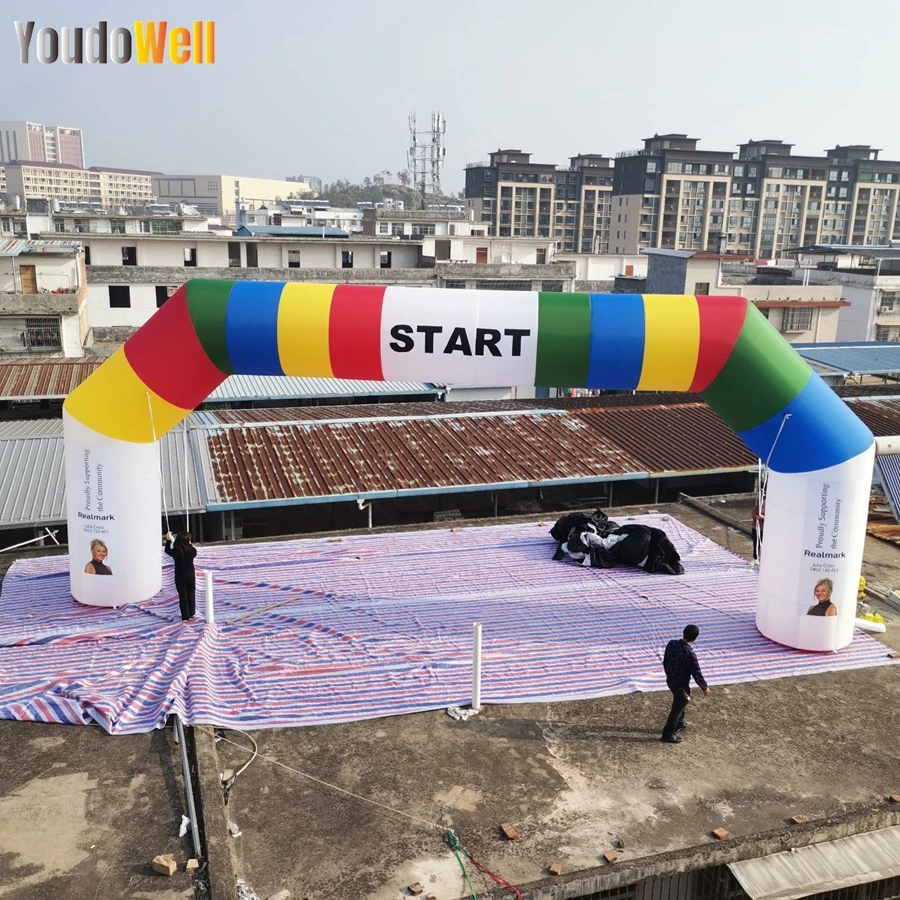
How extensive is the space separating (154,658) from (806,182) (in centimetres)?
9934

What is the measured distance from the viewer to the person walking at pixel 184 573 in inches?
416

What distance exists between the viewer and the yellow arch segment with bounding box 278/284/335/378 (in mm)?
10367

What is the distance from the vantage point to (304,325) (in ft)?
34.0

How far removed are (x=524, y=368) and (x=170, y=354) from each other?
4.50 m

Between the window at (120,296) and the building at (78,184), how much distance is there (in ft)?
410

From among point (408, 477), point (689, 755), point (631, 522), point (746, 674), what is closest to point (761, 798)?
point (689, 755)

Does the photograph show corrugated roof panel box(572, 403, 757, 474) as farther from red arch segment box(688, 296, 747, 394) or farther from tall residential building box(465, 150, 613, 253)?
tall residential building box(465, 150, 613, 253)

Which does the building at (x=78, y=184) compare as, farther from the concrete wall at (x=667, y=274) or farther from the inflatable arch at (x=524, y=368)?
the inflatable arch at (x=524, y=368)

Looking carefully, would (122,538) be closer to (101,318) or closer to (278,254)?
(101,318)

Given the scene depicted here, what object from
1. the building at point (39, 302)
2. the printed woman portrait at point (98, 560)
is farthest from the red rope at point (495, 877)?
the building at point (39, 302)

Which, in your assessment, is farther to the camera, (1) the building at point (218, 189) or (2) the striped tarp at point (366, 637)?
(1) the building at point (218, 189)

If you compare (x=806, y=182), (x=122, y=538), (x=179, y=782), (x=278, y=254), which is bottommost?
(x=179, y=782)

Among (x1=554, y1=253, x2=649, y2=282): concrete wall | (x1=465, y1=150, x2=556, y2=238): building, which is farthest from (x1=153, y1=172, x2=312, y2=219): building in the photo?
(x1=554, y1=253, x2=649, y2=282): concrete wall

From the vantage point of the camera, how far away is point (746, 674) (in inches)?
392
